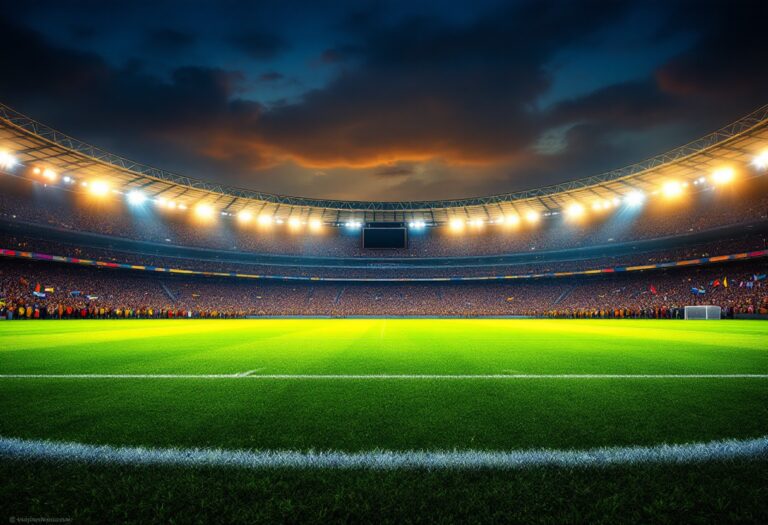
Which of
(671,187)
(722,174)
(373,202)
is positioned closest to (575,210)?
(671,187)

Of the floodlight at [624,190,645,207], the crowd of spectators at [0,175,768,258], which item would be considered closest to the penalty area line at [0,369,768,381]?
the crowd of spectators at [0,175,768,258]

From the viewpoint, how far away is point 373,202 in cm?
4591

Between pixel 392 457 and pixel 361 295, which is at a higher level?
pixel 392 457

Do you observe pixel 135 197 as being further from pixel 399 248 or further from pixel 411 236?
pixel 411 236

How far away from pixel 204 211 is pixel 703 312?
5504 centimetres

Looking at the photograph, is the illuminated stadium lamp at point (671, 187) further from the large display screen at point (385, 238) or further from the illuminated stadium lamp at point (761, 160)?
the large display screen at point (385, 238)

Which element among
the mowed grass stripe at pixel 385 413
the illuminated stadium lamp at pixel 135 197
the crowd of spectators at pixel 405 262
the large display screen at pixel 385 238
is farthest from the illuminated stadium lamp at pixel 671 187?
the illuminated stadium lamp at pixel 135 197

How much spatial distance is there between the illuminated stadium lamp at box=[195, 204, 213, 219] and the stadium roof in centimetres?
144

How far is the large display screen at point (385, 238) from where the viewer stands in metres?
58.2

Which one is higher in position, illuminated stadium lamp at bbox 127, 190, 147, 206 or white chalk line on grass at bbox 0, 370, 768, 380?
illuminated stadium lamp at bbox 127, 190, 147, 206

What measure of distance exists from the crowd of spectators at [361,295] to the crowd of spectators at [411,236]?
4.93 meters

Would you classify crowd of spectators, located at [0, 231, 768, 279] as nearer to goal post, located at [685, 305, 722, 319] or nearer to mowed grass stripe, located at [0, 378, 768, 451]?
goal post, located at [685, 305, 722, 319]

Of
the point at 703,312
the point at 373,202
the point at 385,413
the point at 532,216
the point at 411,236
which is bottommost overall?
the point at 703,312

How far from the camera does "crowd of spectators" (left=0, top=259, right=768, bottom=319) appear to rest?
104 feet
